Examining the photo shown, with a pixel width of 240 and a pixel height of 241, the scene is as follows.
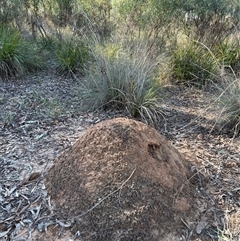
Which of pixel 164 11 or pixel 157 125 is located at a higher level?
pixel 164 11

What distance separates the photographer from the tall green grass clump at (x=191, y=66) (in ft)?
18.9

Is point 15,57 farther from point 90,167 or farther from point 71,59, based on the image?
point 90,167

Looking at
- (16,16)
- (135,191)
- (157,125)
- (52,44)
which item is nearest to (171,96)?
(157,125)

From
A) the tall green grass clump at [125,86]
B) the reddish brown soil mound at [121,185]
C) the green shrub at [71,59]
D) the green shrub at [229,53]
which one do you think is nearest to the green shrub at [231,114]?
the tall green grass clump at [125,86]

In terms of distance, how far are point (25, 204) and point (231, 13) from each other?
17.9 ft

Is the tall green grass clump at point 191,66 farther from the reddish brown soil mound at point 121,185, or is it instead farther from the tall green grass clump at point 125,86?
the reddish brown soil mound at point 121,185

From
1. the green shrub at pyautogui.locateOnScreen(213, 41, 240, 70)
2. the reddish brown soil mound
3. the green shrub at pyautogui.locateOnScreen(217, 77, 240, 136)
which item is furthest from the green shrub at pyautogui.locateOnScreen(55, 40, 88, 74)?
the reddish brown soil mound

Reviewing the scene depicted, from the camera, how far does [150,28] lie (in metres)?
6.12

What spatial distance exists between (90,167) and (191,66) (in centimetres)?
373

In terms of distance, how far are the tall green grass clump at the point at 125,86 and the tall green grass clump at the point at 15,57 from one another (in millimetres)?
1864

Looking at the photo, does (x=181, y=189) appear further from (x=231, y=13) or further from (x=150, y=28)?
(x=231, y=13)

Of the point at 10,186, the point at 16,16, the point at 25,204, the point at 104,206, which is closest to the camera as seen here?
the point at 104,206

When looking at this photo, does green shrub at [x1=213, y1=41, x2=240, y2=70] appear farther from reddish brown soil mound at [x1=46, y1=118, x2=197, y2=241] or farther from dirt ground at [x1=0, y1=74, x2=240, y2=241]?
reddish brown soil mound at [x1=46, y1=118, x2=197, y2=241]

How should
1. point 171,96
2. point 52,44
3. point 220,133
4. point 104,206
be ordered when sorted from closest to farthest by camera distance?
point 104,206 → point 220,133 → point 171,96 → point 52,44
